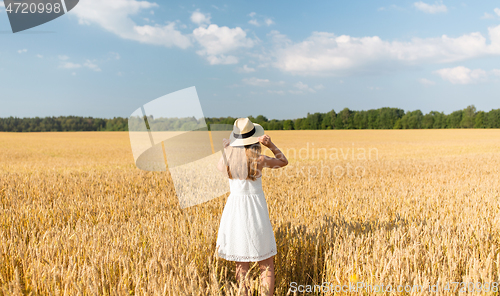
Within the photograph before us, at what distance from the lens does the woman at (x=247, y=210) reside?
7.54 feet

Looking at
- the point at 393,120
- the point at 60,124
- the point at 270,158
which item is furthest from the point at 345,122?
the point at 270,158

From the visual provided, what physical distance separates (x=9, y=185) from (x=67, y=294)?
6495mm

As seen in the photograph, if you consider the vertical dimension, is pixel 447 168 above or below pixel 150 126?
below

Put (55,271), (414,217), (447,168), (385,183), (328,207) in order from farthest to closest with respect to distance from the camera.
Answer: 1. (447,168)
2. (385,183)
3. (328,207)
4. (414,217)
5. (55,271)

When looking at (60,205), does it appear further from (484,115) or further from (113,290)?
(484,115)

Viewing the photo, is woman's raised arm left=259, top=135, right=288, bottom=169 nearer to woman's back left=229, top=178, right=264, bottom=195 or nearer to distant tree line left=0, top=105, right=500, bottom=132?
woman's back left=229, top=178, right=264, bottom=195

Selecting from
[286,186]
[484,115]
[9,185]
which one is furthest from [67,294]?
[484,115]

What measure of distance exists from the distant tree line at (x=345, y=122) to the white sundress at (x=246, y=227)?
2582 inches

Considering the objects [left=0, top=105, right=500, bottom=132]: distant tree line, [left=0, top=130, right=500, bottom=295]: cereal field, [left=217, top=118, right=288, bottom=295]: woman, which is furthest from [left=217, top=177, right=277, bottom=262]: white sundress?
[left=0, top=105, right=500, bottom=132]: distant tree line

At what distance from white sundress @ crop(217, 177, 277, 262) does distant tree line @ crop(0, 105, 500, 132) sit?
215 ft

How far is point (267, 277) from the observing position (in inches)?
92.0

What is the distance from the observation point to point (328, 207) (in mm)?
4898

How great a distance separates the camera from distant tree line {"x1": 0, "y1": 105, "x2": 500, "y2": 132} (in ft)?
240

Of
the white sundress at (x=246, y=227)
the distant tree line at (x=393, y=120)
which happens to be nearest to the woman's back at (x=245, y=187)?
the white sundress at (x=246, y=227)
